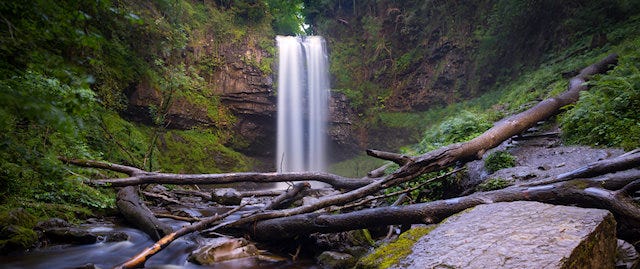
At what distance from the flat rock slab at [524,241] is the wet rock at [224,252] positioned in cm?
269

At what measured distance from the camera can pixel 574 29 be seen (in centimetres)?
1111

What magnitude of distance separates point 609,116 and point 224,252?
6.23 metres

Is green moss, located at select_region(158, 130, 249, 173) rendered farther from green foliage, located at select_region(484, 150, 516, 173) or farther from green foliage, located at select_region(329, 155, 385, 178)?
green foliage, located at select_region(484, 150, 516, 173)

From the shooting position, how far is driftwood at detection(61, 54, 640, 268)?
2947mm

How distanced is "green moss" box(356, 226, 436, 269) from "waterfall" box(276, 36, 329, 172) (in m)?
16.7

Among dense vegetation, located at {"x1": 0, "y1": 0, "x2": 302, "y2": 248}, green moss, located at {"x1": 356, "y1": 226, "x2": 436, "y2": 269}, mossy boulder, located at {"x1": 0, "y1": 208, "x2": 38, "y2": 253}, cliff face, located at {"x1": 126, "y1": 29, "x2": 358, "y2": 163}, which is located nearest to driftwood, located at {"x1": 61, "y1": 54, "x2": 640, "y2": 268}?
green moss, located at {"x1": 356, "y1": 226, "x2": 436, "y2": 269}

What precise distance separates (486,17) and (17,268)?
1784 centimetres

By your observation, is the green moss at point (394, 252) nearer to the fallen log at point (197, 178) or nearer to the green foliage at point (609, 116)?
the fallen log at point (197, 178)

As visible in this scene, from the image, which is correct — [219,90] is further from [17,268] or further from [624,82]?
[624,82]

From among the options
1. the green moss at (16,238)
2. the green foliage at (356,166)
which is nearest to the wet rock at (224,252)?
the green moss at (16,238)

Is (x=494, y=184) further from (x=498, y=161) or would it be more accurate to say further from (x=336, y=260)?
(x=336, y=260)

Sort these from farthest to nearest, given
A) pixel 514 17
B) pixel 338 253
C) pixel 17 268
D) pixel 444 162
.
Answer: pixel 514 17 → pixel 444 162 → pixel 338 253 → pixel 17 268

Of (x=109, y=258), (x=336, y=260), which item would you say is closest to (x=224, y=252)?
(x=336, y=260)

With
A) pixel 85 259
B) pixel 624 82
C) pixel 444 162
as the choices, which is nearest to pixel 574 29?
pixel 624 82
